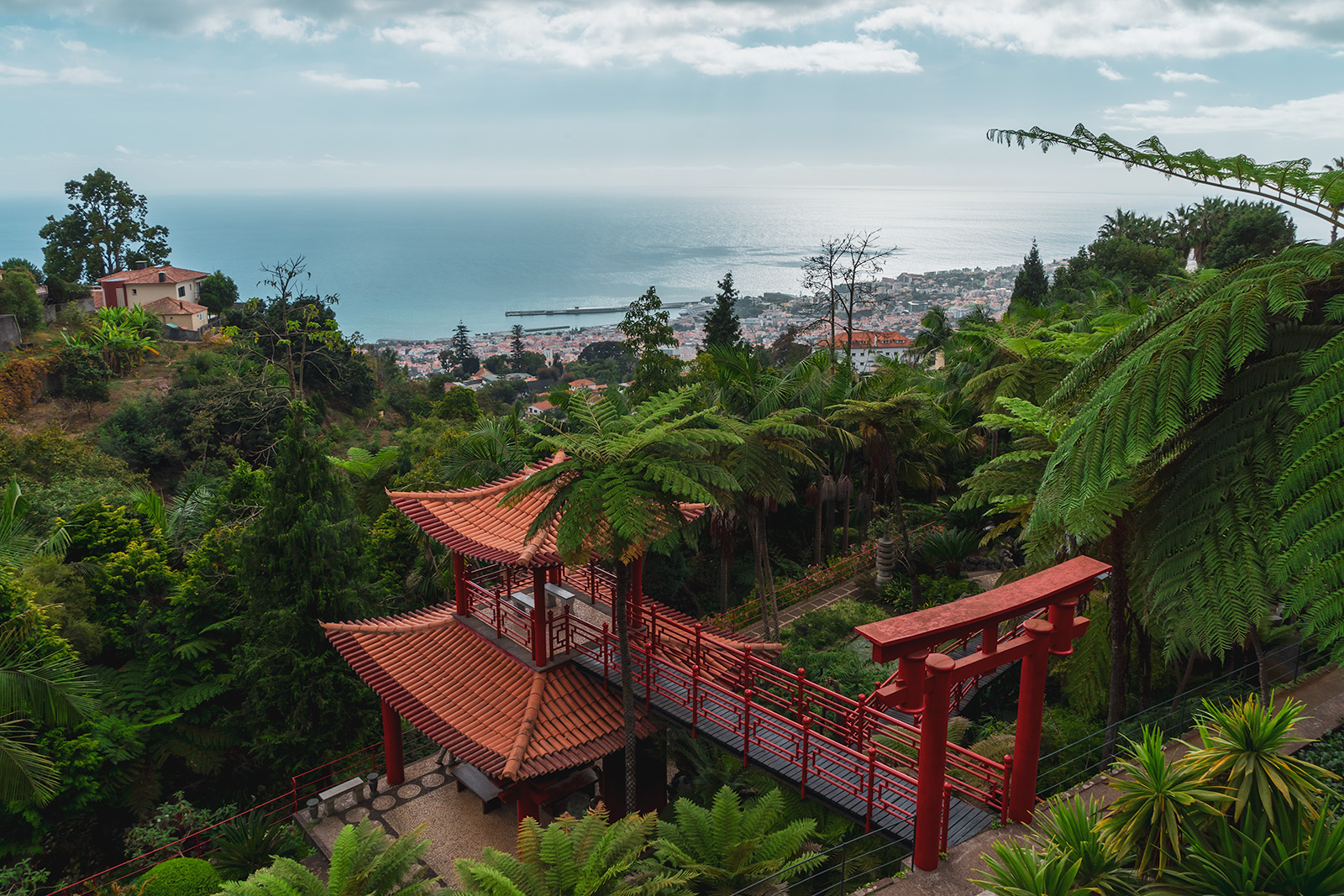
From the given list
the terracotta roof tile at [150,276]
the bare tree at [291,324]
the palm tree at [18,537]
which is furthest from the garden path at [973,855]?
the terracotta roof tile at [150,276]

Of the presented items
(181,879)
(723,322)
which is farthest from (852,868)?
(723,322)

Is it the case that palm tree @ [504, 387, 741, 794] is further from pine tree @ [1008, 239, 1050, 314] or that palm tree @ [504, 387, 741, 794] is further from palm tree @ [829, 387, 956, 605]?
pine tree @ [1008, 239, 1050, 314]

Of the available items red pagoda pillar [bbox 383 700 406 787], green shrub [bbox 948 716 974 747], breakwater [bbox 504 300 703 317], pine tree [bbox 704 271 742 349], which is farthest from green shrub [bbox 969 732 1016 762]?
breakwater [bbox 504 300 703 317]

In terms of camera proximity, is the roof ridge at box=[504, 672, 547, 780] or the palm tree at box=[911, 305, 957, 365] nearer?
the roof ridge at box=[504, 672, 547, 780]

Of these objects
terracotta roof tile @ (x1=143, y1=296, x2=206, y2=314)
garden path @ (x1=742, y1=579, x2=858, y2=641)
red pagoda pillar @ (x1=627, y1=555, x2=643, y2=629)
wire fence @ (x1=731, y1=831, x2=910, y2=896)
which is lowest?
garden path @ (x1=742, y1=579, x2=858, y2=641)

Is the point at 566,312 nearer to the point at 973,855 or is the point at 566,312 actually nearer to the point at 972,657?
the point at 972,657

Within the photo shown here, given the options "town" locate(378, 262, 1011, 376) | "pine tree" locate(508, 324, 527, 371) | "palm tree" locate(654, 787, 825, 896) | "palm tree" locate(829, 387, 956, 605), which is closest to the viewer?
"palm tree" locate(654, 787, 825, 896)
